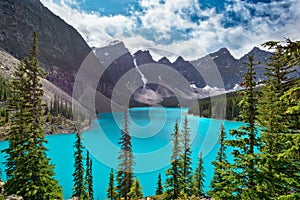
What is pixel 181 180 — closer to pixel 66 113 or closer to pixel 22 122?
pixel 22 122

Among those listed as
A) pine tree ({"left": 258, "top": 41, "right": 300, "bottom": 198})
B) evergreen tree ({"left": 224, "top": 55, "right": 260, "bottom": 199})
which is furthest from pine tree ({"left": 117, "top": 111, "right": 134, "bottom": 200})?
pine tree ({"left": 258, "top": 41, "right": 300, "bottom": 198})

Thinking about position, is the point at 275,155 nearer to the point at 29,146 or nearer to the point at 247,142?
the point at 247,142

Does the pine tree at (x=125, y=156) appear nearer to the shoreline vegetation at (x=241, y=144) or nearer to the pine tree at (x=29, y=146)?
the shoreline vegetation at (x=241, y=144)

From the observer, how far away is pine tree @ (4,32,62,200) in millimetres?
13070

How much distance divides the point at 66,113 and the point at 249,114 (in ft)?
374

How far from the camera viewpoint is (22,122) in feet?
46.1

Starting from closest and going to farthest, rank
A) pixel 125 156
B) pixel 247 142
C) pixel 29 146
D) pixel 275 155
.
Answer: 1. pixel 275 155
2. pixel 247 142
3. pixel 29 146
4. pixel 125 156

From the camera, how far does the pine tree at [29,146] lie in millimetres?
13070

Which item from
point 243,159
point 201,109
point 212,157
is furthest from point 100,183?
point 201,109

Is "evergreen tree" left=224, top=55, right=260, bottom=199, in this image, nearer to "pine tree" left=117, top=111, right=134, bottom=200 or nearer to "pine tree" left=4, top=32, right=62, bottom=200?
"pine tree" left=4, top=32, right=62, bottom=200

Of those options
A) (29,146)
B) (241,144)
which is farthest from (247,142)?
(29,146)

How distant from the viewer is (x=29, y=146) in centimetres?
1358

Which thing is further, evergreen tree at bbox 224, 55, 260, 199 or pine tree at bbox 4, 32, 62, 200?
pine tree at bbox 4, 32, 62, 200

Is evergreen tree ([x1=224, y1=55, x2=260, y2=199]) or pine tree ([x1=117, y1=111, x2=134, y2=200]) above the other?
evergreen tree ([x1=224, y1=55, x2=260, y2=199])
